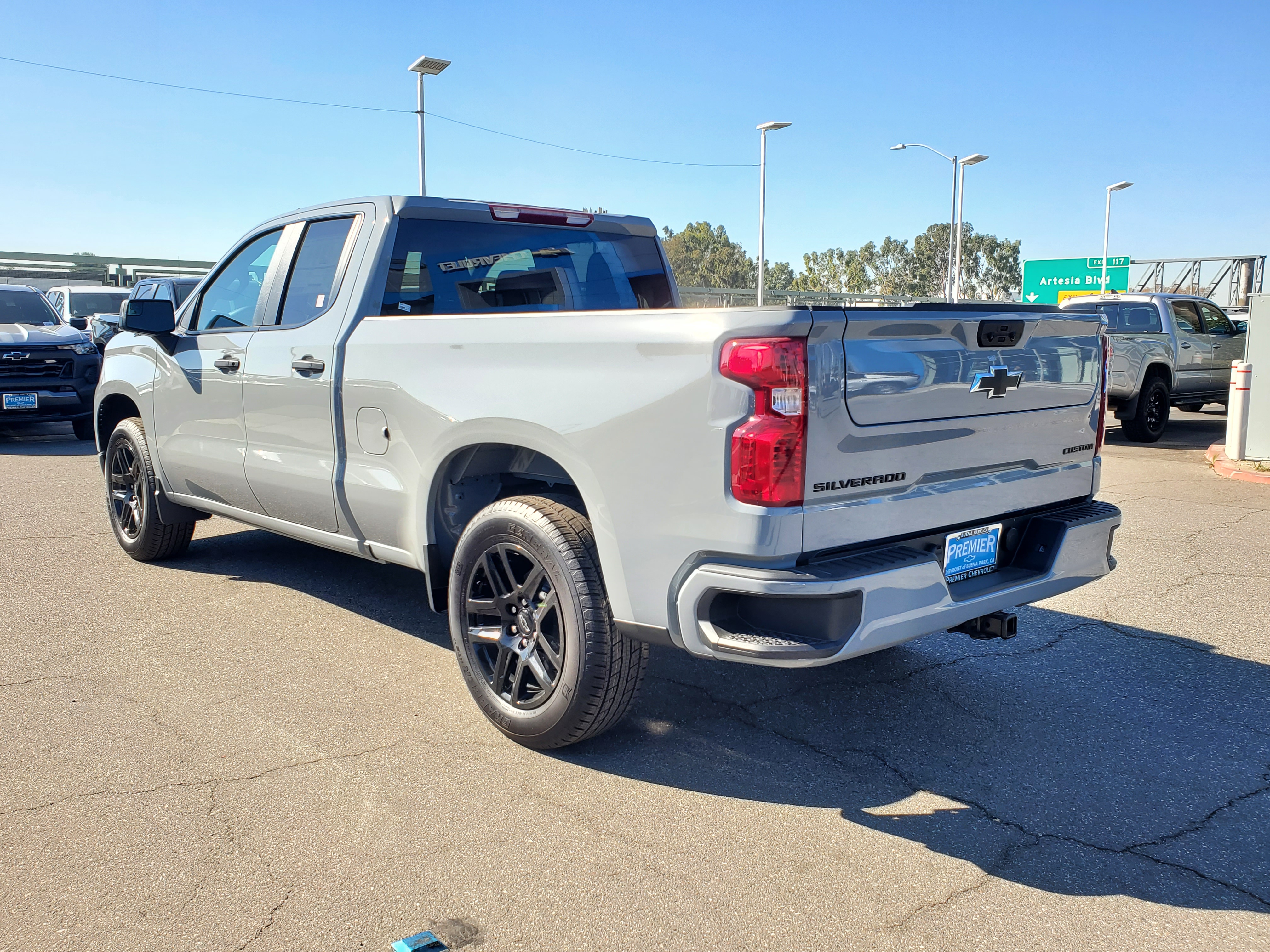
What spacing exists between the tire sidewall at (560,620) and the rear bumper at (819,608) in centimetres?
46

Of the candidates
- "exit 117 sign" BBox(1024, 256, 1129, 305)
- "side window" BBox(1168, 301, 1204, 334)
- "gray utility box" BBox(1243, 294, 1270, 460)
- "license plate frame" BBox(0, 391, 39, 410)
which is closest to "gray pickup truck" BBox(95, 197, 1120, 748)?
"gray utility box" BBox(1243, 294, 1270, 460)

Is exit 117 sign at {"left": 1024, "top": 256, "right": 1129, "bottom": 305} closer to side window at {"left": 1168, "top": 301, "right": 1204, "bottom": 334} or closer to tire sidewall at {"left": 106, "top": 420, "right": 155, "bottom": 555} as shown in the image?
side window at {"left": 1168, "top": 301, "right": 1204, "bottom": 334}

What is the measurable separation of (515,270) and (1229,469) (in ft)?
28.6

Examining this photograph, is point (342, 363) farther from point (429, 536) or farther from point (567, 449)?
point (567, 449)

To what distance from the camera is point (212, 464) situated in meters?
5.29

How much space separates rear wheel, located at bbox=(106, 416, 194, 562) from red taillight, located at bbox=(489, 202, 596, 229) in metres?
2.70

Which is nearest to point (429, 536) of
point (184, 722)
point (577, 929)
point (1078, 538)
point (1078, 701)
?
point (184, 722)

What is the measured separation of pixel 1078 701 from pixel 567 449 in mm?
2370

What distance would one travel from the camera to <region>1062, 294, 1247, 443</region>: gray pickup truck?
1349cm

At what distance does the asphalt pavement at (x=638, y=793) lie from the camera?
2.65 m

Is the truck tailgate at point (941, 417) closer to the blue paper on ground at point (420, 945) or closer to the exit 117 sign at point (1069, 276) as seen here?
the blue paper on ground at point (420, 945)

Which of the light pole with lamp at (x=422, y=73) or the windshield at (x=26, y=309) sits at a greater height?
the light pole with lamp at (x=422, y=73)

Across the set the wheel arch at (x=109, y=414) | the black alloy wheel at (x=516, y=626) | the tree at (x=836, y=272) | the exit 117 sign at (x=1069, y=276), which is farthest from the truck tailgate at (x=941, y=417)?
the tree at (x=836, y=272)

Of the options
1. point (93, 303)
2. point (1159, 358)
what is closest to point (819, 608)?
point (1159, 358)
